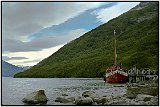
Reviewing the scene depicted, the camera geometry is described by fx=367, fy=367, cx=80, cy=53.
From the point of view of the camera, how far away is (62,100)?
1305 inches

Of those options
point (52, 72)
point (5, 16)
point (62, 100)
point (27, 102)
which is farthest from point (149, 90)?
point (52, 72)

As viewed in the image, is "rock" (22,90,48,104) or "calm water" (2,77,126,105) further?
"calm water" (2,77,126,105)

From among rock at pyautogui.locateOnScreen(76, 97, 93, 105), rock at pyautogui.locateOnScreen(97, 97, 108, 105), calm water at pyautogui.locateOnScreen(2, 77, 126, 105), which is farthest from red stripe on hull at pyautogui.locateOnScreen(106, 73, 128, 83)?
rock at pyautogui.locateOnScreen(76, 97, 93, 105)

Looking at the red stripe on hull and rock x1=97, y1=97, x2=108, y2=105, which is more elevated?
the red stripe on hull

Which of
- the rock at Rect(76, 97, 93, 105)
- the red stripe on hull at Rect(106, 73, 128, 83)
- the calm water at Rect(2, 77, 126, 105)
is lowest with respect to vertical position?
the rock at Rect(76, 97, 93, 105)

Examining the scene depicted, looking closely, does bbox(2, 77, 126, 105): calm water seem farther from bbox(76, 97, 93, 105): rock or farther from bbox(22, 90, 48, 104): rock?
bbox(76, 97, 93, 105): rock

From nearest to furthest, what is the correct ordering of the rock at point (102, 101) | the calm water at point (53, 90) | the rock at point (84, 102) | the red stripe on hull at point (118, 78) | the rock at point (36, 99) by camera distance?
the rock at point (84, 102) < the rock at point (102, 101) < the rock at point (36, 99) < the calm water at point (53, 90) < the red stripe on hull at point (118, 78)

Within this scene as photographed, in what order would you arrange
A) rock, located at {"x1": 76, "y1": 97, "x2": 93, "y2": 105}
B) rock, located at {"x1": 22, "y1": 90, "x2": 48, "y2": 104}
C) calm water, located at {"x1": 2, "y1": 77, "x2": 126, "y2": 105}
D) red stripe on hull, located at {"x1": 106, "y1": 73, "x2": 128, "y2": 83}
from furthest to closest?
red stripe on hull, located at {"x1": 106, "y1": 73, "x2": 128, "y2": 83}
calm water, located at {"x1": 2, "y1": 77, "x2": 126, "y2": 105}
rock, located at {"x1": 22, "y1": 90, "x2": 48, "y2": 104}
rock, located at {"x1": 76, "y1": 97, "x2": 93, "y2": 105}

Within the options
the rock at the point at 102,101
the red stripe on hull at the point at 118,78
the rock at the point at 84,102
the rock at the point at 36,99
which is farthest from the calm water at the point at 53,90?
the rock at the point at 102,101

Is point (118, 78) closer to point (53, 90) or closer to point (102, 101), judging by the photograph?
point (53, 90)

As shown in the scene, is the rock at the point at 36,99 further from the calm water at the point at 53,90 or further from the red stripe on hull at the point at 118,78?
the red stripe on hull at the point at 118,78

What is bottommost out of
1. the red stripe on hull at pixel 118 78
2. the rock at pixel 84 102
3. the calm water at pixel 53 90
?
the rock at pixel 84 102

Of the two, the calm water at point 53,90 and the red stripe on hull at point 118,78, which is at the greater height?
the red stripe on hull at point 118,78

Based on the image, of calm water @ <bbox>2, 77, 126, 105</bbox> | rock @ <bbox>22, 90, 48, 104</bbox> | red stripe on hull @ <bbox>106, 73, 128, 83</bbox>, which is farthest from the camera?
red stripe on hull @ <bbox>106, 73, 128, 83</bbox>
